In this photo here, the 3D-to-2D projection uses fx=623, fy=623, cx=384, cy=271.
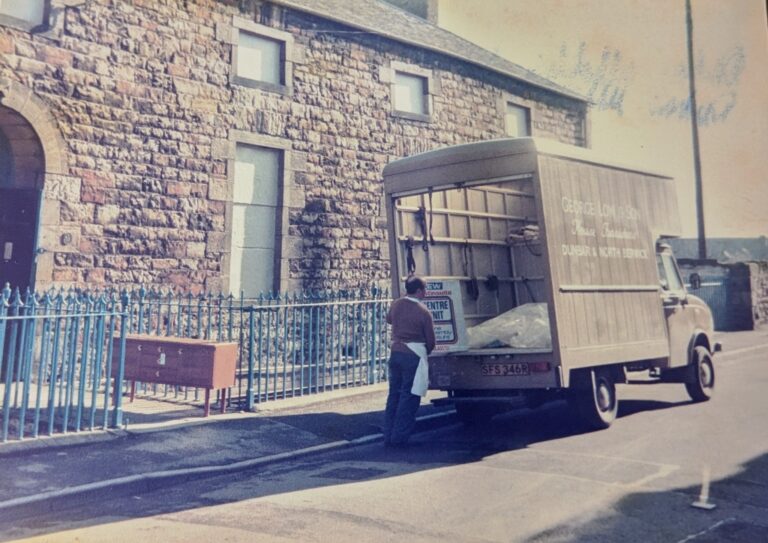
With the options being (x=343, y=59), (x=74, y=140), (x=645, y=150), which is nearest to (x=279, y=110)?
(x=343, y=59)

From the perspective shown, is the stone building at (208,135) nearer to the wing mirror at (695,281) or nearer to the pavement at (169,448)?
the pavement at (169,448)

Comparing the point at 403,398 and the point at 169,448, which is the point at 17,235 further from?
the point at 403,398

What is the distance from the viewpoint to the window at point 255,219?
40.4 feet

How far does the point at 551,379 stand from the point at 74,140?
842cm

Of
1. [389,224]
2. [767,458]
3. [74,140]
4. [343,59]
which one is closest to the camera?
[767,458]

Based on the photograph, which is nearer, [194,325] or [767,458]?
[767,458]

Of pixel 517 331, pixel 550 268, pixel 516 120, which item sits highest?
pixel 516 120

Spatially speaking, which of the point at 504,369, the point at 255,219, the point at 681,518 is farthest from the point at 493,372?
the point at 255,219

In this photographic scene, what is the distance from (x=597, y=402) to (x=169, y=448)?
4.89 metres

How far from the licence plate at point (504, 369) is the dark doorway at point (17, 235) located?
733cm

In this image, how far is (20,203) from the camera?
9.93 meters

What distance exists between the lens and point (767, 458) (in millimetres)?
6000

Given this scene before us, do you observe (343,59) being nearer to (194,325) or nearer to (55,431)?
(194,325)

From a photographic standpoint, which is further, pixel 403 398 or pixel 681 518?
pixel 403 398
